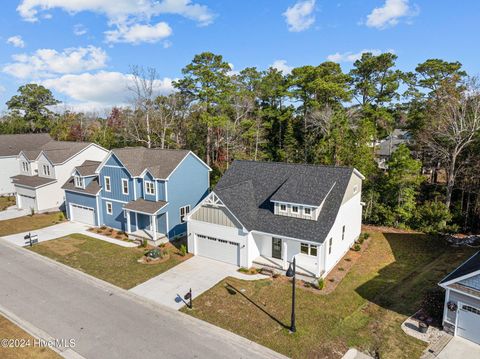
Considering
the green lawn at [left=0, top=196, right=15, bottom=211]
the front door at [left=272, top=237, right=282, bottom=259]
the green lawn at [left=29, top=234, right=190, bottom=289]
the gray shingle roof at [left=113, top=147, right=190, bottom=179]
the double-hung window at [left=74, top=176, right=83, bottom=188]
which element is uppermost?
the gray shingle roof at [left=113, top=147, right=190, bottom=179]

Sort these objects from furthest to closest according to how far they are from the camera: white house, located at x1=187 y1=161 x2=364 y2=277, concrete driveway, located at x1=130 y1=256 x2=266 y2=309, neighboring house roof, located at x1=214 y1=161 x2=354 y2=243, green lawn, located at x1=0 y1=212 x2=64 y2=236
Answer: green lawn, located at x1=0 y1=212 x2=64 y2=236
neighboring house roof, located at x1=214 y1=161 x2=354 y2=243
white house, located at x1=187 y1=161 x2=364 y2=277
concrete driveway, located at x1=130 y1=256 x2=266 y2=309

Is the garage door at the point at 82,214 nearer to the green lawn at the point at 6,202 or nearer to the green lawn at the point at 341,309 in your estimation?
the green lawn at the point at 6,202

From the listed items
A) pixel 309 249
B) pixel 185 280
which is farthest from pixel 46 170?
pixel 309 249

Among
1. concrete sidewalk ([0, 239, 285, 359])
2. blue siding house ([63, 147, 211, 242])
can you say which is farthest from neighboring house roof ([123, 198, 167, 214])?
concrete sidewalk ([0, 239, 285, 359])

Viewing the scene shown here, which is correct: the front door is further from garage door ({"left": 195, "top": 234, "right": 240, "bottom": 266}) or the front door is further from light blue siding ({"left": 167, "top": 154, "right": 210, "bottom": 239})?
light blue siding ({"left": 167, "top": 154, "right": 210, "bottom": 239})

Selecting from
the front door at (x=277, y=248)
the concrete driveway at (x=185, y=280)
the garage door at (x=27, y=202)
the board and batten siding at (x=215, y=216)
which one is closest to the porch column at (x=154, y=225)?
the board and batten siding at (x=215, y=216)

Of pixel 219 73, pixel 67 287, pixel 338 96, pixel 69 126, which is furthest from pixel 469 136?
pixel 69 126

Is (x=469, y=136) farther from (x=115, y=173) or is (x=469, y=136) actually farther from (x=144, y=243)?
(x=115, y=173)
